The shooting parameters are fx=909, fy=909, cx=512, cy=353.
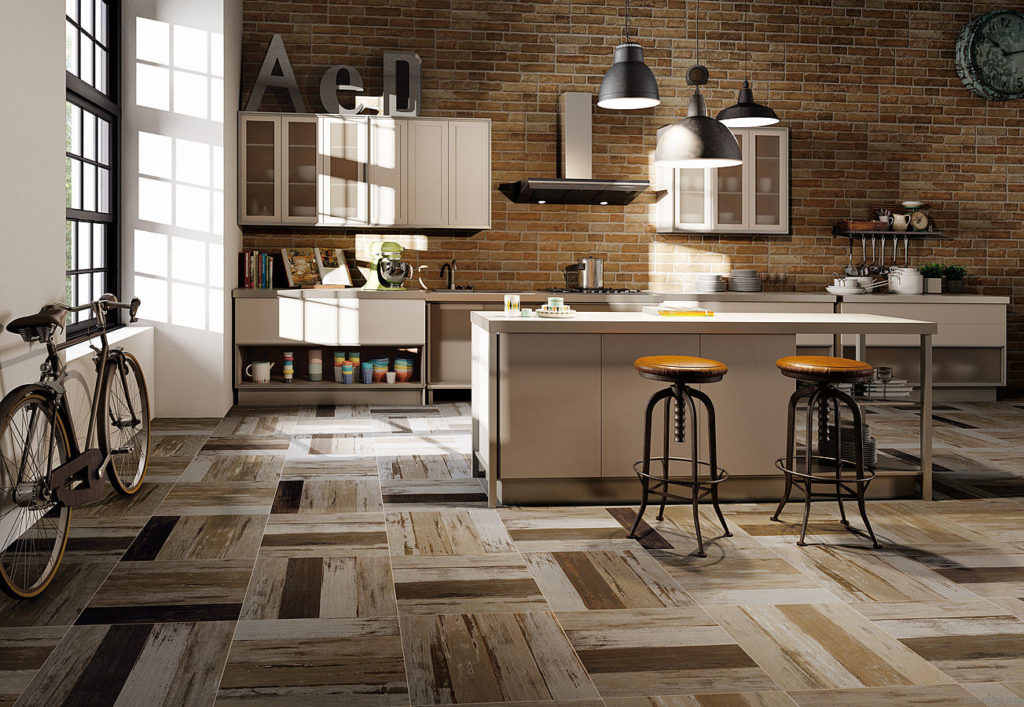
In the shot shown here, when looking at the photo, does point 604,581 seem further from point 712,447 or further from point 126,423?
point 126,423

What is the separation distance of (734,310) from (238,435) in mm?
4089

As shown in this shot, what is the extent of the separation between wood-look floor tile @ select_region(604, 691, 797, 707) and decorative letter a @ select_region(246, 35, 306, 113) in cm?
627

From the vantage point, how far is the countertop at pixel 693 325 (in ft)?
13.4

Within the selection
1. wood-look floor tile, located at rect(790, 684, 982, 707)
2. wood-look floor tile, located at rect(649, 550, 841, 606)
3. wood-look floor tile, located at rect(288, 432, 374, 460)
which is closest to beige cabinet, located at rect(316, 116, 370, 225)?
wood-look floor tile, located at rect(288, 432, 374, 460)

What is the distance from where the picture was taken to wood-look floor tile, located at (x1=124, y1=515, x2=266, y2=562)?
134 inches

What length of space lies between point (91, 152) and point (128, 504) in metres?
2.75

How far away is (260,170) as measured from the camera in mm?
7266

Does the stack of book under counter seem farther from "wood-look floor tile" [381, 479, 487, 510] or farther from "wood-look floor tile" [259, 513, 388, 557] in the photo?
"wood-look floor tile" [259, 513, 388, 557]

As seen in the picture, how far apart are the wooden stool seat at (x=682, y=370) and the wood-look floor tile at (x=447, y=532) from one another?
885mm

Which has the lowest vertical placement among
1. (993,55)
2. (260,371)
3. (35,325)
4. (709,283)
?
(260,371)

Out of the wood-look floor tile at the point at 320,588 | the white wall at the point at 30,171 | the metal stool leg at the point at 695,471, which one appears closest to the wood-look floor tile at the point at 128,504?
the white wall at the point at 30,171

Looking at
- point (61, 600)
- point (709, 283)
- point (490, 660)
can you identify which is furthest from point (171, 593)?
point (709, 283)

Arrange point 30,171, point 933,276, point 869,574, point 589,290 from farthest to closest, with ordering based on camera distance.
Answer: point 933,276
point 589,290
point 30,171
point 869,574

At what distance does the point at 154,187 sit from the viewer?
21.0ft
